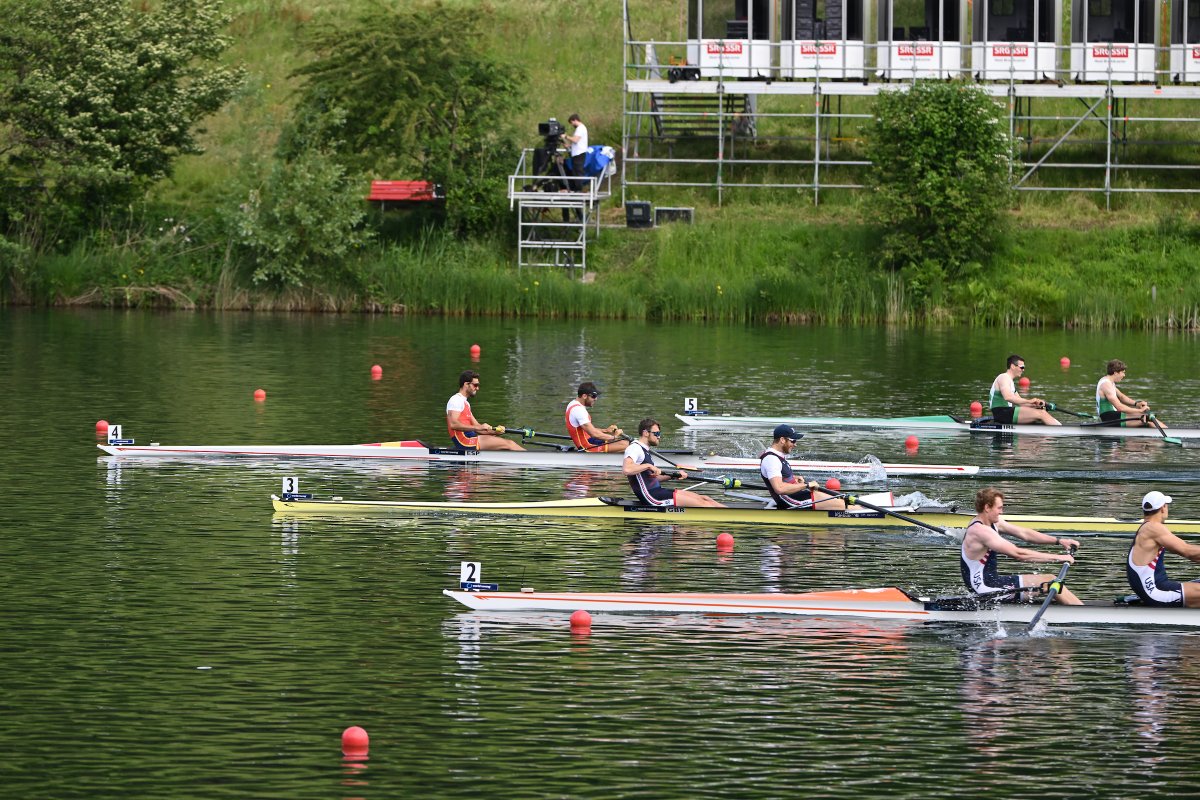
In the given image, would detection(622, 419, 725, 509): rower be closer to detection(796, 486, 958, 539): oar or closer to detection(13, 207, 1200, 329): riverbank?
detection(796, 486, 958, 539): oar

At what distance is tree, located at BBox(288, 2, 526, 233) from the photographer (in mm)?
48031

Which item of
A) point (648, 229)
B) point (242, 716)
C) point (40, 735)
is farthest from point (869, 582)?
point (648, 229)

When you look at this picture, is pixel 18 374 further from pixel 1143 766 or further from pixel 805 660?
pixel 1143 766

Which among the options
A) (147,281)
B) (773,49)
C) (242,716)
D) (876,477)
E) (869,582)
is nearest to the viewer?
(242,716)

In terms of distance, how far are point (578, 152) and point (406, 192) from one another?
5607 millimetres

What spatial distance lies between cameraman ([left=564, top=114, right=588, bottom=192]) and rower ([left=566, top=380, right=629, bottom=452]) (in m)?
23.9

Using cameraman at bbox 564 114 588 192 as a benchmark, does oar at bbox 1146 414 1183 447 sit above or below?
below

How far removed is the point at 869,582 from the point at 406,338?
24557mm

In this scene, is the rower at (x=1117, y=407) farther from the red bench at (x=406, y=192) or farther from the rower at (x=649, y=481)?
the red bench at (x=406, y=192)

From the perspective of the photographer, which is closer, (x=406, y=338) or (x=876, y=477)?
(x=876, y=477)

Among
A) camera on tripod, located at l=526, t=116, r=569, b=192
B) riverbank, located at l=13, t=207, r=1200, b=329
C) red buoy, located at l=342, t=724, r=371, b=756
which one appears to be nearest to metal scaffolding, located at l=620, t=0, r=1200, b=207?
camera on tripod, located at l=526, t=116, r=569, b=192

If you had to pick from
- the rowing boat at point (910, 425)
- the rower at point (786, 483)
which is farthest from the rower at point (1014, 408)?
the rower at point (786, 483)

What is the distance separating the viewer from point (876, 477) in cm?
2436

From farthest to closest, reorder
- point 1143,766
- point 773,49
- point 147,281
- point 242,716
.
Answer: point 773,49 < point 147,281 < point 242,716 < point 1143,766
